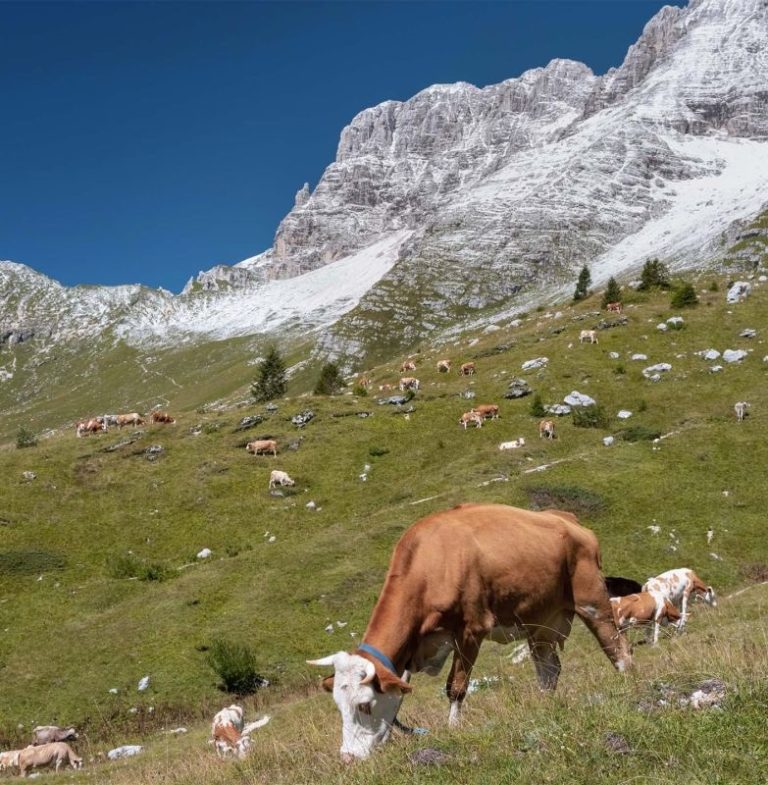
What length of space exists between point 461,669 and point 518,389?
153ft

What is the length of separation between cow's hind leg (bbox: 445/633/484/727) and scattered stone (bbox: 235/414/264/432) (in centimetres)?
4596

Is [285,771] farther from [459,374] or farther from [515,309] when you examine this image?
[515,309]

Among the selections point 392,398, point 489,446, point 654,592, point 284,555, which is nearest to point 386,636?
point 654,592

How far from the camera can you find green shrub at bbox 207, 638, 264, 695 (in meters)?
22.8

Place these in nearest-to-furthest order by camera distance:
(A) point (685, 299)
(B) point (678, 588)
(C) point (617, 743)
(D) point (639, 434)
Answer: (C) point (617, 743)
(B) point (678, 588)
(D) point (639, 434)
(A) point (685, 299)

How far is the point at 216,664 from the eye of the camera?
23.1 metres

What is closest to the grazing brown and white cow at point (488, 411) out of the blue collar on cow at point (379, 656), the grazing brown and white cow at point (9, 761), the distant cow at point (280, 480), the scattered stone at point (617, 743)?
the distant cow at point (280, 480)

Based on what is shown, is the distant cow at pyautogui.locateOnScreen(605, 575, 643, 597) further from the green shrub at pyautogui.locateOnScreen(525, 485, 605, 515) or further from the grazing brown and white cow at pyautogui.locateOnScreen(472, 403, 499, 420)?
the grazing brown and white cow at pyautogui.locateOnScreen(472, 403, 499, 420)

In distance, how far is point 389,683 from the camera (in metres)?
8.02

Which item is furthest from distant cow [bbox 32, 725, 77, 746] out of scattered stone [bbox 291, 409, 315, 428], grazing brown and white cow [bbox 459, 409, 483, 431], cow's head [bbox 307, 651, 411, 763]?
grazing brown and white cow [bbox 459, 409, 483, 431]

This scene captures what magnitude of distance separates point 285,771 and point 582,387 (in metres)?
49.2

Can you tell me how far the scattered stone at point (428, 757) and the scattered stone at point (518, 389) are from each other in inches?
1899

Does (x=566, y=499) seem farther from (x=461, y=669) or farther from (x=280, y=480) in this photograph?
(x=461, y=669)

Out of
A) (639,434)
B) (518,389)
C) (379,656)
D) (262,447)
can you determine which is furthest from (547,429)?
(379,656)
